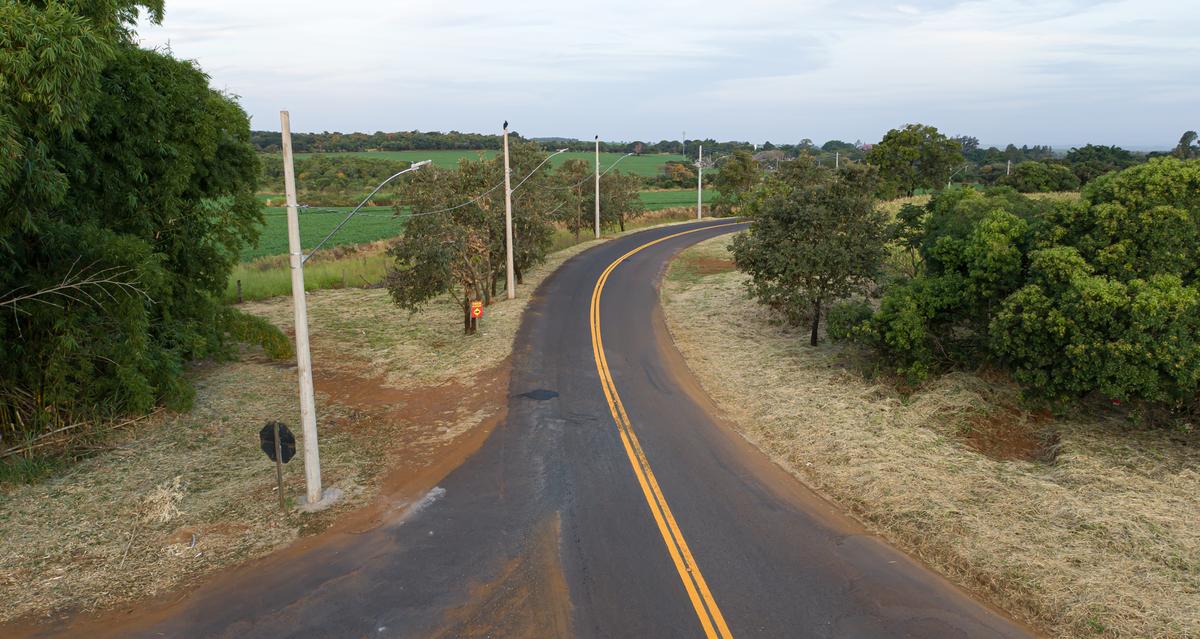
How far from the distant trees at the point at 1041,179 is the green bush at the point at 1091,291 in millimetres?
50136

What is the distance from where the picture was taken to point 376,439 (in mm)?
15883

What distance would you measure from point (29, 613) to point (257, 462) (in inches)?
208

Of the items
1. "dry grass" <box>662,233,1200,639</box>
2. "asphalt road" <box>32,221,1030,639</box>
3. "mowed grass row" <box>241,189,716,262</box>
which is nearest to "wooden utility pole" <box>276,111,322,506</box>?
"asphalt road" <box>32,221,1030,639</box>

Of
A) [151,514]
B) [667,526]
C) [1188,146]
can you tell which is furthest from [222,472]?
[1188,146]

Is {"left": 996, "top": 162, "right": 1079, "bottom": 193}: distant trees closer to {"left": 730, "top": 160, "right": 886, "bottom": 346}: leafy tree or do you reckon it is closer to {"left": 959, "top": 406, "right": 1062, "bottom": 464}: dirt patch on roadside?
{"left": 730, "top": 160, "right": 886, "bottom": 346}: leafy tree

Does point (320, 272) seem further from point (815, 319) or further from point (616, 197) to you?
point (815, 319)

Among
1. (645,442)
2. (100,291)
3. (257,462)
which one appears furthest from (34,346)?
(645,442)

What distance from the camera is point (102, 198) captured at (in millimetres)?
16484

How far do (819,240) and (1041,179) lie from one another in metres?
49.1

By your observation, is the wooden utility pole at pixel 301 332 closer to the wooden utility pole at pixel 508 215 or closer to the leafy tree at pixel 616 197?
the wooden utility pole at pixel 508 215

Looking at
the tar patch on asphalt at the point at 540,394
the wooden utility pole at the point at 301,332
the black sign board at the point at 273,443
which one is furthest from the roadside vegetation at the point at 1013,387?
the black sign board at the point at 273,443

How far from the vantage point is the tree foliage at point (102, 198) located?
1133cm

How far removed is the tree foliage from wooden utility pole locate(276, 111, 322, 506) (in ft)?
12.4

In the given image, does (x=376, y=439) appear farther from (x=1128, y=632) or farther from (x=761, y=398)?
(x=1128, y=632)
